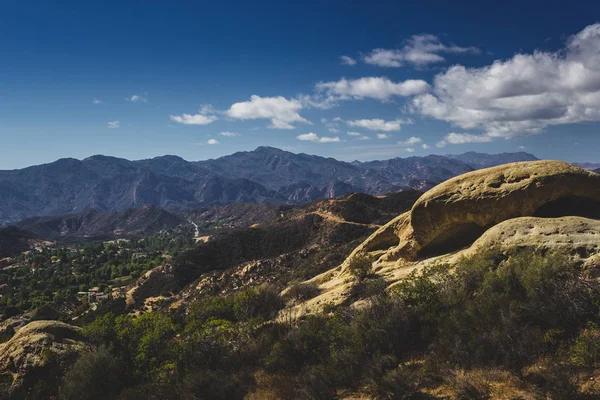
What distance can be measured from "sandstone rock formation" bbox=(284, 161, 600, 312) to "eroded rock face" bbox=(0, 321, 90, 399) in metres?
13.1

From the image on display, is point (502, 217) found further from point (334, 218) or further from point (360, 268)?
point (334, 218)

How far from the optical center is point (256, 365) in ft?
52.8

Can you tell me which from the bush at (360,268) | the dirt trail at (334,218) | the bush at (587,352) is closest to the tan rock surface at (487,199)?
the bush at (360,268)

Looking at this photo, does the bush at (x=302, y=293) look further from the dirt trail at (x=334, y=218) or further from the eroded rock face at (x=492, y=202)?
the dirt trail at (x=334, y=218)

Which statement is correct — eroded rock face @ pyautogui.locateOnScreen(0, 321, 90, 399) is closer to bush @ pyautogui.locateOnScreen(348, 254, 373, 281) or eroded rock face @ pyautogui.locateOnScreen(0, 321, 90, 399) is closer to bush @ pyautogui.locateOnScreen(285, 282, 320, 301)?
bush @ pyautogui.locateOnScreen(285, 282, 320, 301)

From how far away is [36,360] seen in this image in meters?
15.5

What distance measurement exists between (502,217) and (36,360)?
25.4 meters

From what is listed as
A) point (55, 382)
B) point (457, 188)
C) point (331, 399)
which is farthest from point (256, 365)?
point (457, 188)

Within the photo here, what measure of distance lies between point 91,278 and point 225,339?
5160 inches

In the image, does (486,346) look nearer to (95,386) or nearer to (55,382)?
(95,386)

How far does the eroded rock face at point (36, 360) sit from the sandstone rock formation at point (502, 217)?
514 inches

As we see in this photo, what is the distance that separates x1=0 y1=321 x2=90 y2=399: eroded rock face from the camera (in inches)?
585

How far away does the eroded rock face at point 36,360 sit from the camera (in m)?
14.9

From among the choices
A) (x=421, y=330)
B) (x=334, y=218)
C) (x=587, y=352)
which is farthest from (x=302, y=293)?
(x=334, y=218)
